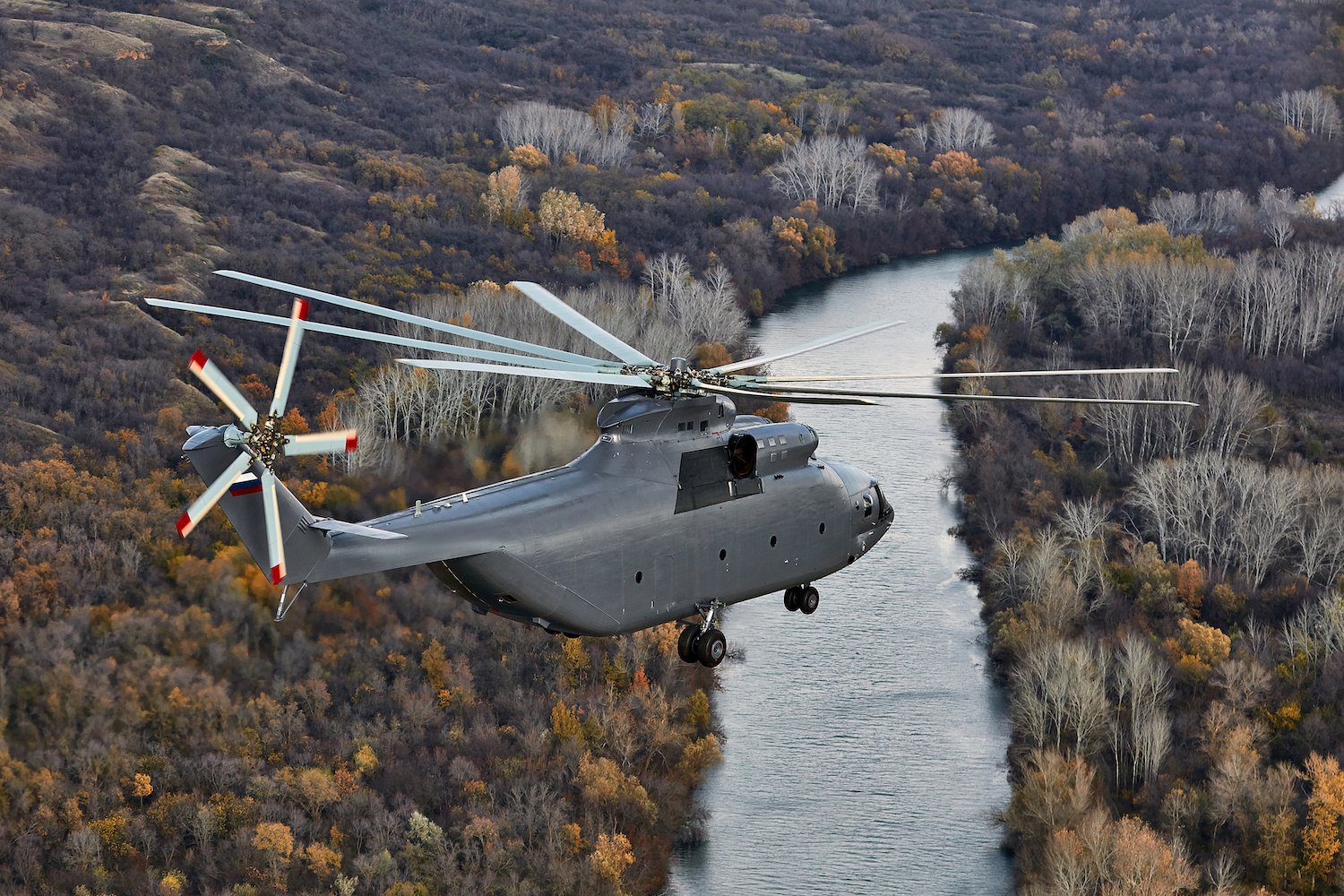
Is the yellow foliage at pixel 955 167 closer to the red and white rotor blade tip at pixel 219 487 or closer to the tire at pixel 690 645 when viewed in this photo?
the tire at pixel 690 645

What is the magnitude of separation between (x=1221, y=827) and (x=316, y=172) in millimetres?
69888

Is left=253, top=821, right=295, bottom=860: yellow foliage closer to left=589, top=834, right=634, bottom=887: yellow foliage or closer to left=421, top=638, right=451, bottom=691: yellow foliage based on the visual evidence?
left=421, top=638, right=451, bottom=691: yellow foliage

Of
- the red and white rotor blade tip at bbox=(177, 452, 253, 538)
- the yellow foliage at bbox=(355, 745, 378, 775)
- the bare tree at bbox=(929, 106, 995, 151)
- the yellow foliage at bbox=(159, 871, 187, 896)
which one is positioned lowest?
the yellow foliage at bbox=(159, 871, 187, 896)

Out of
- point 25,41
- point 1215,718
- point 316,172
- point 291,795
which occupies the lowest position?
point 291,795

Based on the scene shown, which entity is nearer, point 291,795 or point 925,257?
point 291,795

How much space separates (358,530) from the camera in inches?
993

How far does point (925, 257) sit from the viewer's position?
128 m

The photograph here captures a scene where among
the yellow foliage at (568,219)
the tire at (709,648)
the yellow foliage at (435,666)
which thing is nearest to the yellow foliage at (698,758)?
the yellow foliage at (435,666)

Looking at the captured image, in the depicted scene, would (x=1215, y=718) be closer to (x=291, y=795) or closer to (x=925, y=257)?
(x=291, y=795)

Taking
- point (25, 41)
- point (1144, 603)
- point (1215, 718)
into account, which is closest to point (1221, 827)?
point (1215, 718)

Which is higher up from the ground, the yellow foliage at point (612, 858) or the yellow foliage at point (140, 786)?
the yellow foliage at point (140, 786)

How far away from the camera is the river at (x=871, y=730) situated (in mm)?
59250

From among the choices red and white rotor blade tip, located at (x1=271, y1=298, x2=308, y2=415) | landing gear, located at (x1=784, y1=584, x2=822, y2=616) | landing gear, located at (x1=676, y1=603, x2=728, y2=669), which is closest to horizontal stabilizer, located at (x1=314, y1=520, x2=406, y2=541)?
red and white rotor blade tip, located at (x1=271, y1=298, x2=308, y2=415)

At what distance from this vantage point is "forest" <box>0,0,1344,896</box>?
197 feet
